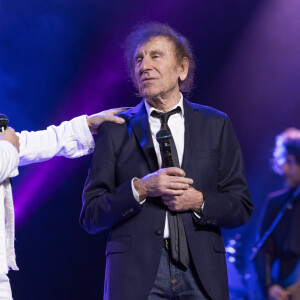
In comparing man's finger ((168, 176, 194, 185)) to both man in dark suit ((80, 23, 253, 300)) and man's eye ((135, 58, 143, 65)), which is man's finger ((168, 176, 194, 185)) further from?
man's eye ((135, 58, 143, 65))

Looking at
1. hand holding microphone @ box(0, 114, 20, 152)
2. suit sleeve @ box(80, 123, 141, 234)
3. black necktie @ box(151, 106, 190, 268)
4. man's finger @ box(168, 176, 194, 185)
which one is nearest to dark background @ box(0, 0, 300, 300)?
suit sleeve @ box(80, 123, 141, 234)

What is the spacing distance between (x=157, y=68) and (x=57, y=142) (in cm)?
61

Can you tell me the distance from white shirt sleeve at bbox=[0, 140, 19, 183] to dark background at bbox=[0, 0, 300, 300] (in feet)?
6.95

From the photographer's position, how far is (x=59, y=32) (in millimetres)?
4180

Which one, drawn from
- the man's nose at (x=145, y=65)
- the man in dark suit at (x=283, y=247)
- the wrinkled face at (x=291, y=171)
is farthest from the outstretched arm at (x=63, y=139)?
the wrinkled face at (x=291, y=171)

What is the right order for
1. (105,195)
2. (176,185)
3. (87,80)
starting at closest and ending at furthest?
(176,185) → (105,195) → (87,80)

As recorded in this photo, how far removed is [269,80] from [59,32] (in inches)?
75.4

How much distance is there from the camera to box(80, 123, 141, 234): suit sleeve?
208 centimetres

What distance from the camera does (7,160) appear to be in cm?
189

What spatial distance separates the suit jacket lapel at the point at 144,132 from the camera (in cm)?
224

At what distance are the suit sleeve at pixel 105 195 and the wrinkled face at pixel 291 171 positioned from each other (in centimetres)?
188

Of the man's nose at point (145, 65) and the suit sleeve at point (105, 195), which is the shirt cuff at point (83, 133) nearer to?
the suit sleeve at point (105, 195)

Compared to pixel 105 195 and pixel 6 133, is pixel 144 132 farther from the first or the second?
pixel 6 133

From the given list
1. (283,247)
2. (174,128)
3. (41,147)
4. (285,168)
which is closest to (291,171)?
(285,168)
